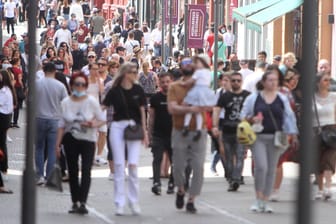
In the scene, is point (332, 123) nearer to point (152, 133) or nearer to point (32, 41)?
point (152, 133)

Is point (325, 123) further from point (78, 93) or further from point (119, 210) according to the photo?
point (78, 93)

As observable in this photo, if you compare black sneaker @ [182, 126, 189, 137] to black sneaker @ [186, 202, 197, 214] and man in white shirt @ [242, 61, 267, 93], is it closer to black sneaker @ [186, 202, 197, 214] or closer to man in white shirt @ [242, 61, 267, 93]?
black sneaker @ [186, 202, 197, 214]

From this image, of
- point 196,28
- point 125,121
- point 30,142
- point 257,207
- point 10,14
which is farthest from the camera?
point 10,14

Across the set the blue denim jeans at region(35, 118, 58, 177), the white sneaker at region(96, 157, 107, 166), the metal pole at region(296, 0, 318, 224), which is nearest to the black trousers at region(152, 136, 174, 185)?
the blue denim jeans at region(35, 118, 58, 177)

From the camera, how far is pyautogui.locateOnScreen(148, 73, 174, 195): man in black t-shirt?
1819cm

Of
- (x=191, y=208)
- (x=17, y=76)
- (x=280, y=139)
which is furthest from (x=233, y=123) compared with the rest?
(x=17, y=76)

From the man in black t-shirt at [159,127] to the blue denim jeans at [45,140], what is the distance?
4.67 feet

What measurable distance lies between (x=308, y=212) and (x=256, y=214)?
8.63 m

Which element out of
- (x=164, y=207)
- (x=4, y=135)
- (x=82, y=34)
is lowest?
(x=164, y=207)

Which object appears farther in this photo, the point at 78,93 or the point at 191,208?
the point at 191,208

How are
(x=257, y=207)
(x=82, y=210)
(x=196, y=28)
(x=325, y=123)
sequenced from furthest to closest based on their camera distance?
(x=196, y=28) → (x=325, y=123) → (x=257, y=207) → (x=82, y=210)

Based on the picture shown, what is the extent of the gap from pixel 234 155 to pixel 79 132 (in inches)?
145

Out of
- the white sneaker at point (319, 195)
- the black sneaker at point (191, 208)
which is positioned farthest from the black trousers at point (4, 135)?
the white sneaker at point (319, 195)

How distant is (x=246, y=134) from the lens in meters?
16.1
